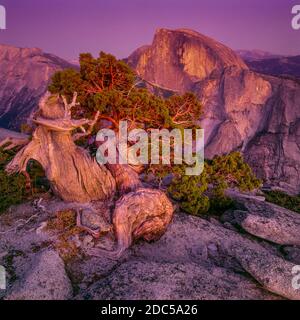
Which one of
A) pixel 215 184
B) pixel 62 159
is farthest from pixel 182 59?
pixel 62 159

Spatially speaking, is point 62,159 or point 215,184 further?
point 215,184

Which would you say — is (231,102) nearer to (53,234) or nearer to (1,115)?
(1,115)

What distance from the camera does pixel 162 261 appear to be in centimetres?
1065

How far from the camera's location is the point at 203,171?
14539 millimetres

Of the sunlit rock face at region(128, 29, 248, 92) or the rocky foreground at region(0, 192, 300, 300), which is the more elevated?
the sunlit rock face at region(128, 29, 248, 92)

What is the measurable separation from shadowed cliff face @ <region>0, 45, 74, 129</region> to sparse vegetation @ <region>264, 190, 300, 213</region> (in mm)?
64170

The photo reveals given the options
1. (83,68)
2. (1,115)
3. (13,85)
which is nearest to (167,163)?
(83,68)

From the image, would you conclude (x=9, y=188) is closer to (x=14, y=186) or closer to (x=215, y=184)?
(x=14, y=186)

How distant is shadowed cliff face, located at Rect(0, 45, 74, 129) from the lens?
76188 millimetres

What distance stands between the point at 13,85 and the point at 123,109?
84165 mm

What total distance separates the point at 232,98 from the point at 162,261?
64080 millimetres

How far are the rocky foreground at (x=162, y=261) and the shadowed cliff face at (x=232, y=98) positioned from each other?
39.1 m

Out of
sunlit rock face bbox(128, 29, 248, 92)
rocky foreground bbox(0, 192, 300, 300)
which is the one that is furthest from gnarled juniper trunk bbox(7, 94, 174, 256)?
sunlit rock face bbox(128, 29, 248, 92)

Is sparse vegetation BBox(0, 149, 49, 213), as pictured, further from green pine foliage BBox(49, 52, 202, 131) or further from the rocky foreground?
green pine foliage BBox(49, 52, 202, 131)
